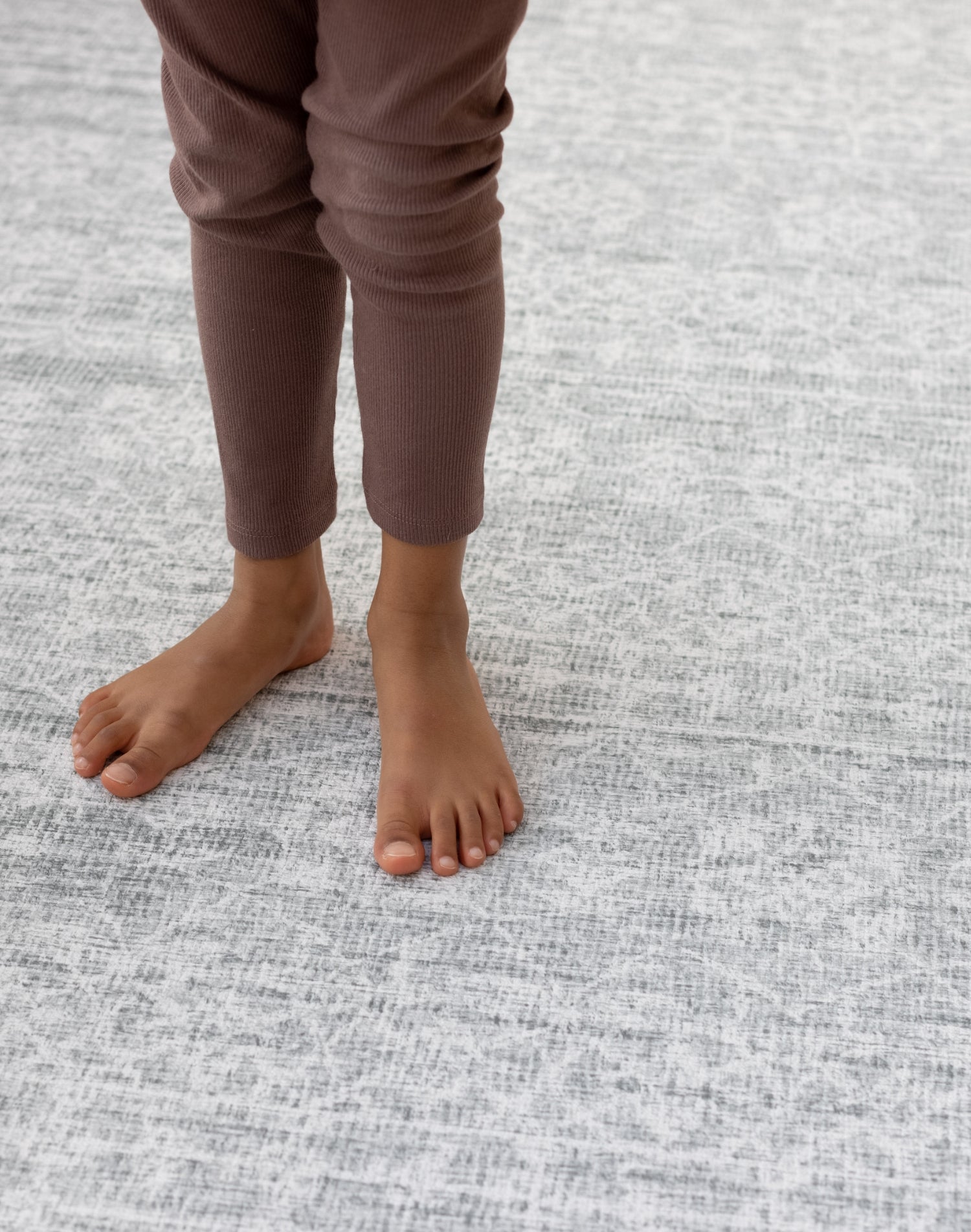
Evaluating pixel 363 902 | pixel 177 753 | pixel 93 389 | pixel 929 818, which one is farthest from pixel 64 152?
pixel 929 818

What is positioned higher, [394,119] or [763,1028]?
[394,119]

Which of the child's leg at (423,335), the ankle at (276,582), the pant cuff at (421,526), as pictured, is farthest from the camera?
the ankle at (276,582)

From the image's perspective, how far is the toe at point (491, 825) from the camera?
930 mm

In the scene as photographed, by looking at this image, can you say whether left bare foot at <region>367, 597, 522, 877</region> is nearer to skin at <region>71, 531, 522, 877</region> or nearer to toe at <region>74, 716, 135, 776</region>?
skin at <region>71, 531, 522, 877</region>

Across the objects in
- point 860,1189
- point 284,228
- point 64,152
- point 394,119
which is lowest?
point 860,1189

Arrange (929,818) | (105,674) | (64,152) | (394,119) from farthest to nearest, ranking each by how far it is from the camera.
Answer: (64,152), (105,674), (929,818), (394,119)

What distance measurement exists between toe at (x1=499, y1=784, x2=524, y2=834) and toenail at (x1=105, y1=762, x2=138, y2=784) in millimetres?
277

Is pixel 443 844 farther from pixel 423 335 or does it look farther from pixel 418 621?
pixel 423 335

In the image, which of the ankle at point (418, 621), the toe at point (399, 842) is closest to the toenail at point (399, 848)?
the toe at point (399, 842)

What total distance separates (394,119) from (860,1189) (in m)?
0.68

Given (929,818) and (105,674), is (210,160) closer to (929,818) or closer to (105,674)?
(105,674)

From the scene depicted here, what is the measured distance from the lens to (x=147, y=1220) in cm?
74

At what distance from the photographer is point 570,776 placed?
996mm

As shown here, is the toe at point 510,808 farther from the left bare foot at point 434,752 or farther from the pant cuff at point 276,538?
the pant cuff at point 276,538
